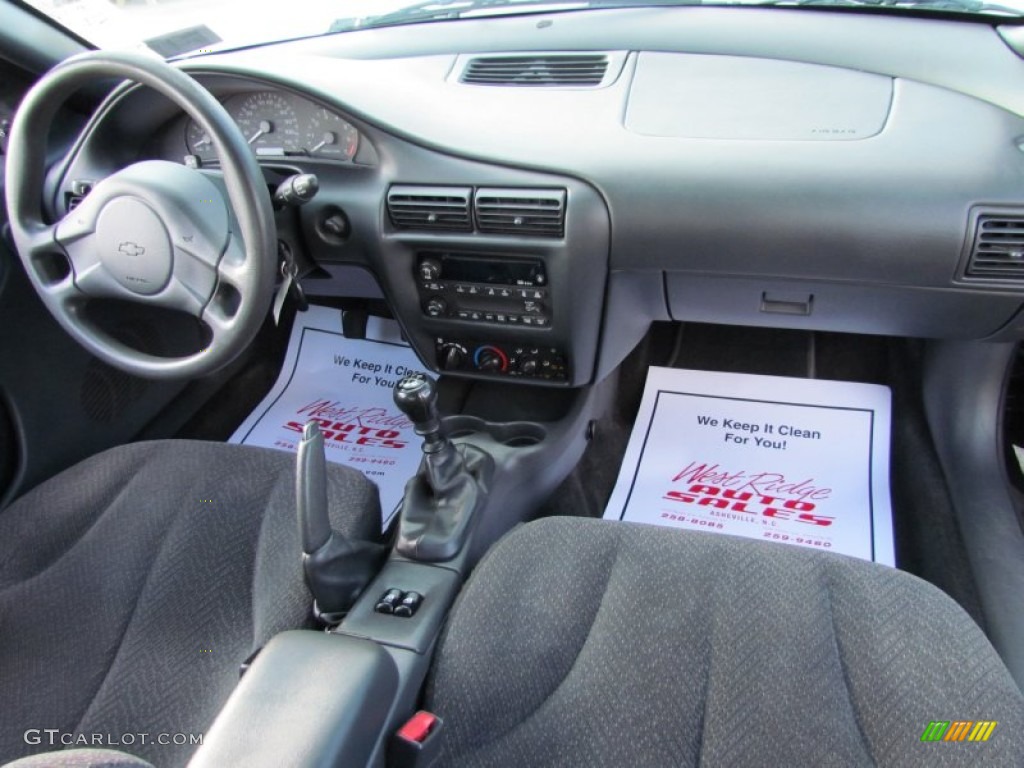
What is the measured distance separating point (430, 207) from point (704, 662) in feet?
2.50

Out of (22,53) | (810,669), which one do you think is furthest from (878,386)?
(22,53)

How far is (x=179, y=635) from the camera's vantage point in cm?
104

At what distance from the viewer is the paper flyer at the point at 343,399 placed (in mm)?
1755

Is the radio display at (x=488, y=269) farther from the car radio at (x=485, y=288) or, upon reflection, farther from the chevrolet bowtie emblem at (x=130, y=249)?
the chevrolet bowtie emblem at (x=130, y=249)

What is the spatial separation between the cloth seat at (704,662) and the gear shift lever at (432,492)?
0.43ft

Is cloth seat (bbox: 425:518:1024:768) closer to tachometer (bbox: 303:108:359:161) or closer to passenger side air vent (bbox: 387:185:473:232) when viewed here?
passenger side air vent (bbox: 387:185:473:232)

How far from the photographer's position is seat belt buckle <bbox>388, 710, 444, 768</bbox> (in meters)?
0.78

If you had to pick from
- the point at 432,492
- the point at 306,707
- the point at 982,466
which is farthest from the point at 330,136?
the point at 982,466

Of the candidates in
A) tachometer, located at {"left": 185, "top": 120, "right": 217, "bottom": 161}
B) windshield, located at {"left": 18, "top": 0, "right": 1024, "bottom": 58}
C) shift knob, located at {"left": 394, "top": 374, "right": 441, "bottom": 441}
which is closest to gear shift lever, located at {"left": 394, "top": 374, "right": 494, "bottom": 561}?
shift knob, located at {"left": 394, "top": 374, "right": 441, "bottom": 441}

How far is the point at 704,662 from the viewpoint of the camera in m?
0.88

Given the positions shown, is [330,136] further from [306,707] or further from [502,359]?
[306,707]

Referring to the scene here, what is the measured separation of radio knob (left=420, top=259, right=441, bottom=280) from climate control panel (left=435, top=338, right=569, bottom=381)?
0.53ft

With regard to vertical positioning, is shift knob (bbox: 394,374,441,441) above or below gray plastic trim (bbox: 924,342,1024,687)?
above

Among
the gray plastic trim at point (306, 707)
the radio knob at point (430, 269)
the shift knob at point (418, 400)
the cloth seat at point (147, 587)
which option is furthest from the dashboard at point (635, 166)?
the gray plastic trim at point (306, 707)
